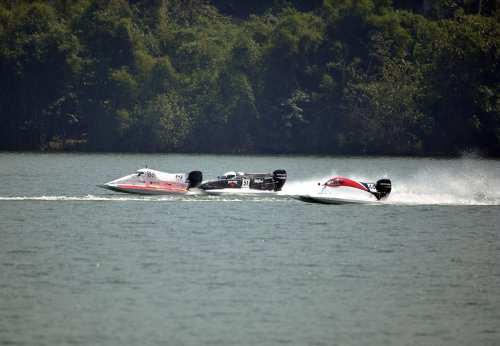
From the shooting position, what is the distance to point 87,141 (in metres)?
151

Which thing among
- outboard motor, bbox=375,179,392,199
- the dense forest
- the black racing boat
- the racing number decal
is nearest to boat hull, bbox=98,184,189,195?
the black racing boat

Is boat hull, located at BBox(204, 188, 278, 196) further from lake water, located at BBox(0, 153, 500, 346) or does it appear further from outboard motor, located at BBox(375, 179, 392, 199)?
outboard motor, located at BBox(375, 179, 392, 199)

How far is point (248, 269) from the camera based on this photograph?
45.5m

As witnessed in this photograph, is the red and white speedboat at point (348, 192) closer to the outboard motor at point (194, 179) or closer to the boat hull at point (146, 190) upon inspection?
the outboard motor at point (194, 179)

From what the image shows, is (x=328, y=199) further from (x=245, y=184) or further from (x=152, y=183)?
(x=152, y=183)

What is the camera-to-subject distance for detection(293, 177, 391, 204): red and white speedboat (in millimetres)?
66000

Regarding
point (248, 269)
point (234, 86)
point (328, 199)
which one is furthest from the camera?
point (234, 86)

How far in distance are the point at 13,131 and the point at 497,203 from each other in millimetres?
89459

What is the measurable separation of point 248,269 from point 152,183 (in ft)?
80.7

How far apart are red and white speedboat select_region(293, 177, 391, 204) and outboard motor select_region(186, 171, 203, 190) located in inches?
277

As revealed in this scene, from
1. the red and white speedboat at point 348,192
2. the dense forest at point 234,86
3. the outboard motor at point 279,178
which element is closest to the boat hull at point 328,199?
the red and white speedboat at point 348,192

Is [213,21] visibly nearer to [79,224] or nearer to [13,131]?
[13,131]

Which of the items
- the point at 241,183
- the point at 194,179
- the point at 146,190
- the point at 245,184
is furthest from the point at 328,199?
the point at 146,190

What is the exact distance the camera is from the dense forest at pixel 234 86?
144625 millimetres
